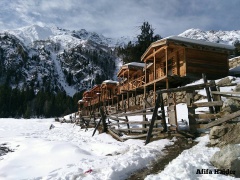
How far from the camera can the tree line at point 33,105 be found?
115875 millimetres

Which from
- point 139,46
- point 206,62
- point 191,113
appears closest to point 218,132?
point 191,113

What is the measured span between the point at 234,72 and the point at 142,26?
27989 mm

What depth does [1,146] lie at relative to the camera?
17016mm

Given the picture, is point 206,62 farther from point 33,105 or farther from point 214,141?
point 33,105

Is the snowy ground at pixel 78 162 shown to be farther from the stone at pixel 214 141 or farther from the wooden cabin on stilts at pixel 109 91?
the wooden cabin on stilts at pixel 109 91

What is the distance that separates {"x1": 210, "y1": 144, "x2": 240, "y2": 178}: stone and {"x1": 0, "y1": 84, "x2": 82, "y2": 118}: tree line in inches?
4278

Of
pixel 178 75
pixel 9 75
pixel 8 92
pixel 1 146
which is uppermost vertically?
pixel 9 75

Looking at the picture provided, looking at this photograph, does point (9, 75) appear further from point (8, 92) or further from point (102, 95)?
point (102, 95)

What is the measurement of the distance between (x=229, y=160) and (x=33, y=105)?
411 ft

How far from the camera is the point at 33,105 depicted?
123 metres

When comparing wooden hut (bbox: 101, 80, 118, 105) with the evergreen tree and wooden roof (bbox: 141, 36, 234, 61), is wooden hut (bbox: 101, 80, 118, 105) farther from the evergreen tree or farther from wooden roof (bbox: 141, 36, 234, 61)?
wooden roof (bbox: 141, 36, 234, 61)

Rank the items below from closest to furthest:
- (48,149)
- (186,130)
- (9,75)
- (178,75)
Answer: (186,130)
(48,149)
(178,75)
(9,75)

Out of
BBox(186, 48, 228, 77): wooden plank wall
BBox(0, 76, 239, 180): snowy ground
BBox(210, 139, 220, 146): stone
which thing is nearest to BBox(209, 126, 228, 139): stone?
BBox(210, 139, 220, 146): stone

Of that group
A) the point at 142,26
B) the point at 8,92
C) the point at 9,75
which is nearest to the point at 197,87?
the point at 142,26
